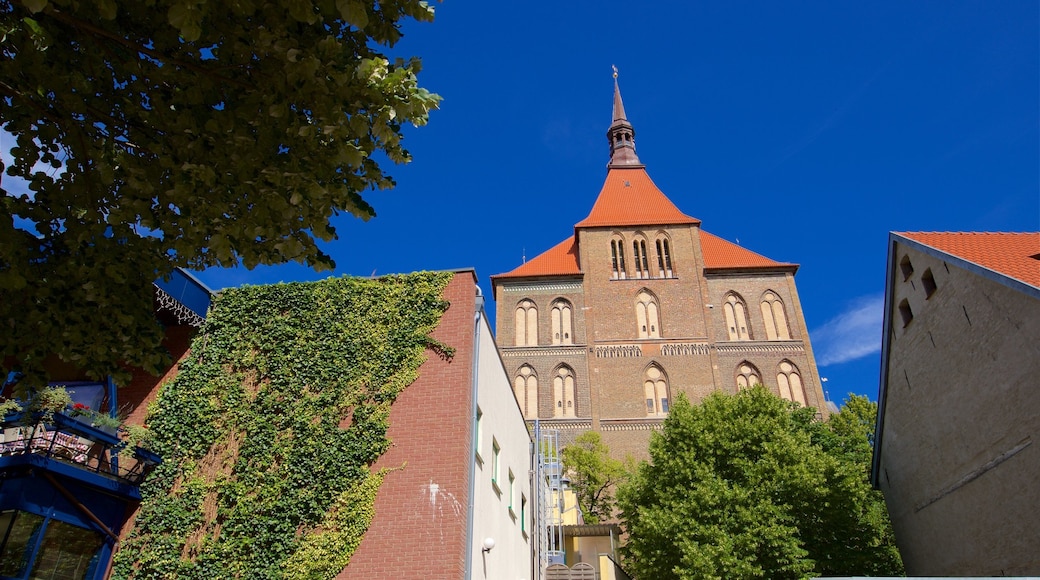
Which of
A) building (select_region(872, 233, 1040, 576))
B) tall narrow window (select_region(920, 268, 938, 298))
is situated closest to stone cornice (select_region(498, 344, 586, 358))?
building (select_region(872, 233, 1040, 576))

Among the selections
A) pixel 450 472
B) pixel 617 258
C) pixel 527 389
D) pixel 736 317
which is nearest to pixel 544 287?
pixel 617 258

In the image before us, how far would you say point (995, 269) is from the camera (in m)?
12.6

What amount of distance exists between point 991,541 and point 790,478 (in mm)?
5852

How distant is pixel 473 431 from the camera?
411 inches

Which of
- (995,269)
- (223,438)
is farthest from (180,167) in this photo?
(995,269)

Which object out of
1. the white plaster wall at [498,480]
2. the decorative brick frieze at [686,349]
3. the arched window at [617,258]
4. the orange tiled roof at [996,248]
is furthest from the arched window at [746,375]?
the white plaster wall at [498,480]

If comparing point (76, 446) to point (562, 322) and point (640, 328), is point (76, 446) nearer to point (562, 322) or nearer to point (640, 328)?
point (562, 322)

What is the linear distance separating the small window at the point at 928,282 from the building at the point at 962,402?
25mm

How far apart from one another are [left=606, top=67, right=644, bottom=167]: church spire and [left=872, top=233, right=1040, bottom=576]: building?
34861 mm

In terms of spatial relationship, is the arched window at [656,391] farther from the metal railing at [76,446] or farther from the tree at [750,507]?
the metal railing at [76,446]

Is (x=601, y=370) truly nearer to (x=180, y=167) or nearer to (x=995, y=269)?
(x=995, y=269)

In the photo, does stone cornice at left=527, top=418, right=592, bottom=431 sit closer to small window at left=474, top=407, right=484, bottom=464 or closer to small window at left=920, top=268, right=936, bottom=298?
small window at left=920, top=268, right=936, bottom=298

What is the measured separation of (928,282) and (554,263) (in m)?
28.9

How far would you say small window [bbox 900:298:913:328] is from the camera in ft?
51.9
